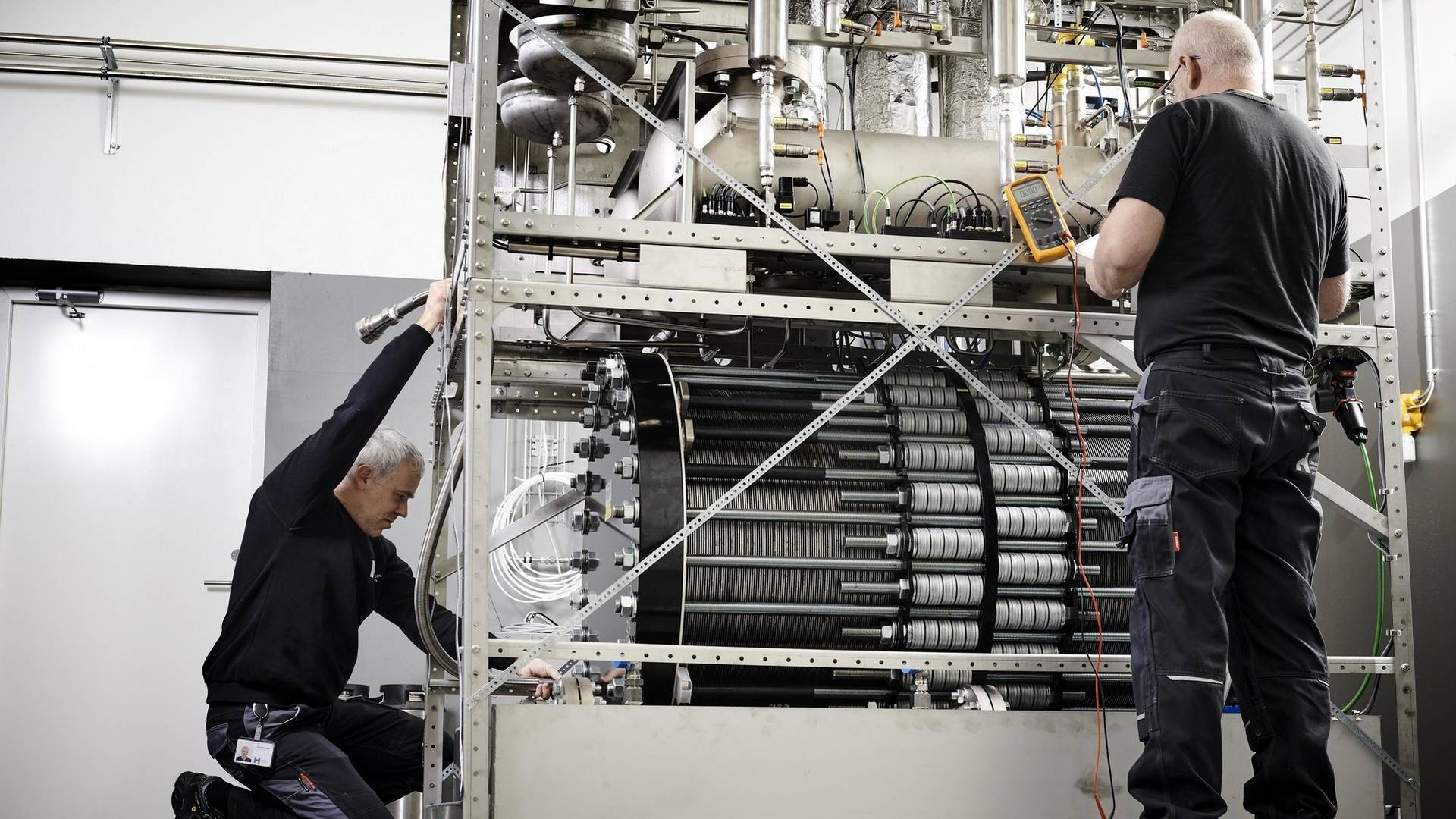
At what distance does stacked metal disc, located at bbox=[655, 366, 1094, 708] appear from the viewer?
3092mm

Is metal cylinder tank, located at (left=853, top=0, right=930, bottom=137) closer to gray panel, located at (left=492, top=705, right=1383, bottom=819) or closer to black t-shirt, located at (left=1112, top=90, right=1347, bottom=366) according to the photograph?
black t-shirt, located at (left=1112, top=90, right=1347, bottom=366)

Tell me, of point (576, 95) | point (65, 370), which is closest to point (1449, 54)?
point (576, 95)

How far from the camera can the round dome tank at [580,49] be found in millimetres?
3213

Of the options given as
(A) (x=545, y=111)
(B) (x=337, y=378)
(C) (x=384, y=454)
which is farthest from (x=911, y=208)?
(B) (x=337, y=378)

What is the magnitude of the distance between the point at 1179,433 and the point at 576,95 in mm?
1834

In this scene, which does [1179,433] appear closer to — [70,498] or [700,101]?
[700,101]

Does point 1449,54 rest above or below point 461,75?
above

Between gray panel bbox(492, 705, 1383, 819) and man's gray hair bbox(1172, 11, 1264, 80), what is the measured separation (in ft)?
4.95

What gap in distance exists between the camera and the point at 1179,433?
242 cm

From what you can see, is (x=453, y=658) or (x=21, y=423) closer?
(x=453, y=658)

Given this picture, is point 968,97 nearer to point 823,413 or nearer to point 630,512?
point 823,413

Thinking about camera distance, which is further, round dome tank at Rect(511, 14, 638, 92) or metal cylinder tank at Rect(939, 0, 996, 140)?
metal cylinder tank at Rect(939, 0, 996, 140)

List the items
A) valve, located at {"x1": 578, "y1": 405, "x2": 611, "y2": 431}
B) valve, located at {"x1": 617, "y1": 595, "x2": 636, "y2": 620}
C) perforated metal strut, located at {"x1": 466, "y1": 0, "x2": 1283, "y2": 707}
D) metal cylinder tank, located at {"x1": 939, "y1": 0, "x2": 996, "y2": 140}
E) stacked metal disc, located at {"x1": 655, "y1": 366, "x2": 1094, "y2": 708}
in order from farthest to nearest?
metal cylinder tank, located at {"x1": 939, "y1": 0, "x2": 996, "y2": 140}, valve, located at {"x1": 578, "y1": 405, "x2": 611, "y2": 431}, stacked metal disc, located at {"x1": 655, "y1": 366, "x2": 1094, "y2": 708}, valve, located at {"x1": 617, "y1": 595, "x2": 636, "y2": 620}, perforated metal strut, located at {"x1": 466, "y1": 0, "x2": 1283, "y2": 707}

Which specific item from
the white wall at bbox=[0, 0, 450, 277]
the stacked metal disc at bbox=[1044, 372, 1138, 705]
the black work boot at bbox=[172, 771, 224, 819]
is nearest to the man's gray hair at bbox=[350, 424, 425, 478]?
the black work boot at bbox=[172, 771, 224, 819]
